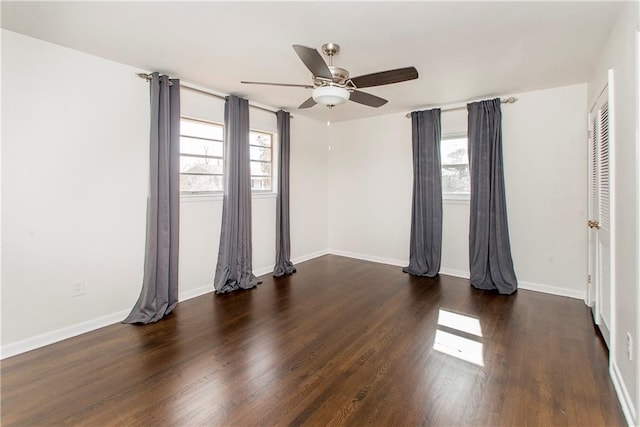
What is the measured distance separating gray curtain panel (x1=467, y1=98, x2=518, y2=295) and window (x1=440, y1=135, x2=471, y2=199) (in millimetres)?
386

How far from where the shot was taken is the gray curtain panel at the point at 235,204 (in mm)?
3953

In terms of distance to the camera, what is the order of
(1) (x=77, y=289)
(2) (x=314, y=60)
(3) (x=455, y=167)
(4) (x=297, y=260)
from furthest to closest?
(4) (x=297, y=260) < (3) (x=455, y=167) < (1) (x=77, y=289) < (2) (x=314, y=60)

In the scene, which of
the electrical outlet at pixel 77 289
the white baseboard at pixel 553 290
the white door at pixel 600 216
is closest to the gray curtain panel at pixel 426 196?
the white baseboard at pixel 553 290

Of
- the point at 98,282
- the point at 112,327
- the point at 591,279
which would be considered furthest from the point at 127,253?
the point at 591,279

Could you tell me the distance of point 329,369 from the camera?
7.43 ft

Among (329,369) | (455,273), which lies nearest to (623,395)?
(329,369)

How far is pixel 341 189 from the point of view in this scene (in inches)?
231

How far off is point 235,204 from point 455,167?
3.19m

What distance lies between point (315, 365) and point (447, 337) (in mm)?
1219

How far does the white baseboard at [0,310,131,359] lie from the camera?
2443mm

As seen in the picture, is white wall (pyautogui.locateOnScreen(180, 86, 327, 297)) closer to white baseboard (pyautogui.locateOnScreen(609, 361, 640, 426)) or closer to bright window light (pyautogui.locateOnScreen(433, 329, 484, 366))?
bright window light (pyautogui.locateOnScreen(433, 329, 484, 366))

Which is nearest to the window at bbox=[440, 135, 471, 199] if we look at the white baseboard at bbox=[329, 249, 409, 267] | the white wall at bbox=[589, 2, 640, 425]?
the white baseboard at bbox=[329, 249, 409, 267]

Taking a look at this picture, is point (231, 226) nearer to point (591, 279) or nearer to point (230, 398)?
point (230, 398)

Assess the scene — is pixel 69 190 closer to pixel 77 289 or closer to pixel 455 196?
pixel 77 289
